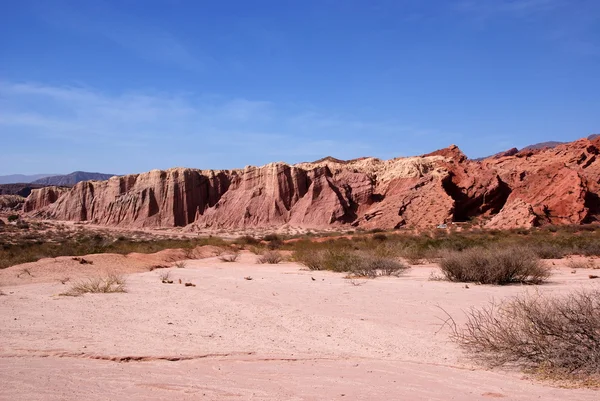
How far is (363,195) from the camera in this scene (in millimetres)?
58375

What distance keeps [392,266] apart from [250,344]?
409 inches

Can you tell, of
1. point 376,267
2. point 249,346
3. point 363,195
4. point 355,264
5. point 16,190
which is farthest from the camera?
point 16,190

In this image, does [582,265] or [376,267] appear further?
[582,265]

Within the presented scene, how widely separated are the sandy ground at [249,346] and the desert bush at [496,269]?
0.90 meters

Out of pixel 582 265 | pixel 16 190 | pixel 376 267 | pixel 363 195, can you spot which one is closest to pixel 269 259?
pixel 376 267

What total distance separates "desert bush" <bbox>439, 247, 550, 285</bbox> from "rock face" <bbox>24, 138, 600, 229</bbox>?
2286 cm

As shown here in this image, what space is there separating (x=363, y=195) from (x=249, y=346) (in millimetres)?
51682

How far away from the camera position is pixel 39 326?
855 centimetres

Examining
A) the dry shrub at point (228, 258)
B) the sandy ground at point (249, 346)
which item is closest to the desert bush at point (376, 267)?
the sandy ground at point (249, 346)

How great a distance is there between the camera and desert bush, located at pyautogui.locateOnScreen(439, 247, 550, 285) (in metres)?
13.7

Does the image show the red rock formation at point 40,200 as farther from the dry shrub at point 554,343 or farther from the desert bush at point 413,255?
the dry shrub at point 554,343

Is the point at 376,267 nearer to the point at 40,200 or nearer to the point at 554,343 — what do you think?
the point at 554,343

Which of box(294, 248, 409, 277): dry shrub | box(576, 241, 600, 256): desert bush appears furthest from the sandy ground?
box(576, 241, 600, 256): desert bush

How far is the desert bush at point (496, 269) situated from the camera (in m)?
13.7
